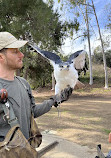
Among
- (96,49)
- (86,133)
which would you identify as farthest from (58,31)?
(86,133)

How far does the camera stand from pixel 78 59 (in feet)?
15.2

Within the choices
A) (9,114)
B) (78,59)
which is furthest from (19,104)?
(78,59)

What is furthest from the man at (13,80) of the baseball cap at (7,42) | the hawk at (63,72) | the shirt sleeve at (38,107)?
the hawk at (63,72)

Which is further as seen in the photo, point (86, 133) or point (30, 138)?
point (86, 133)

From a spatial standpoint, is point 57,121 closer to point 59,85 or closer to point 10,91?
point 59,85

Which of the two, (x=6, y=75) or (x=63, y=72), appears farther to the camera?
(x=63, y=72)

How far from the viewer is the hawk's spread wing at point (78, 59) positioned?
4484 millimetres

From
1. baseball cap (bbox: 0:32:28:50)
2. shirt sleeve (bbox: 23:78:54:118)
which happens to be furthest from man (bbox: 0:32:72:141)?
shirt sleeve (bbox: 23:78:54:118)

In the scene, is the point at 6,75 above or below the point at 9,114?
above

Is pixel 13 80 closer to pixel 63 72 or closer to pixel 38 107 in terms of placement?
pixel 38 107

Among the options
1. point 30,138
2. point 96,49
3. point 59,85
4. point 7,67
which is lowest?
point 30,138

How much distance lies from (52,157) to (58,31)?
39.1 feet

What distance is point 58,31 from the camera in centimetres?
1417

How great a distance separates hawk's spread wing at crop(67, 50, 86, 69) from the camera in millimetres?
4484
